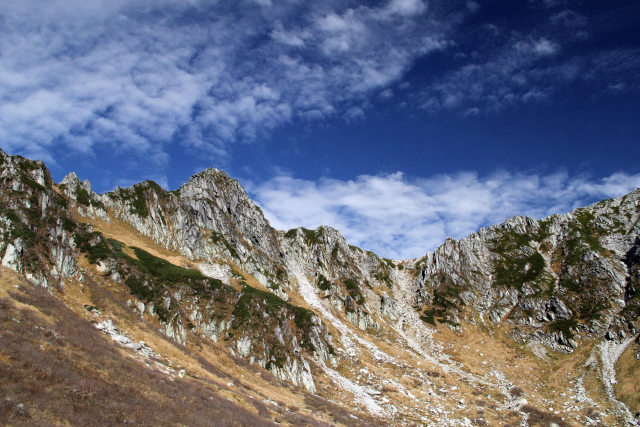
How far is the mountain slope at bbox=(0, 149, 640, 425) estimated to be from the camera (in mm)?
49125

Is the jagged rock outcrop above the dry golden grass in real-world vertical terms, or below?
above

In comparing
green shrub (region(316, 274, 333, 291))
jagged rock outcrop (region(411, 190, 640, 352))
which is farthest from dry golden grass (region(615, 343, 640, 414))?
green shrub (region(316, 274, 333, 291))

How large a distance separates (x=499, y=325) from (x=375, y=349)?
47449 millimetres

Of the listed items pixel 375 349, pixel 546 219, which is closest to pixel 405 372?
pixel 375 349

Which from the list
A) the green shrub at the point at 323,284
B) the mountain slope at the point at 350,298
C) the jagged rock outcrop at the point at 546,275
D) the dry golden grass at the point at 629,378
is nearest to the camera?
the mountain slope at the point at 350,298

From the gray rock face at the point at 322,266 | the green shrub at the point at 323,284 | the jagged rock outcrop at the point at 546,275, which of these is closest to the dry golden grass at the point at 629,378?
the gray rock face at the point at 322,266

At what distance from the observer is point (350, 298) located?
359ft

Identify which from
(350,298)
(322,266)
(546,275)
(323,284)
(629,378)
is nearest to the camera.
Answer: (629,378)

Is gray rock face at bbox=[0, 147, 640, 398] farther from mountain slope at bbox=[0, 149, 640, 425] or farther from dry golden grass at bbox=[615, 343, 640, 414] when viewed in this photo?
dry golden grass at bbox=[615, 343, 640, 414]

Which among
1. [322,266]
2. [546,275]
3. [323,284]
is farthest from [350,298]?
[546,275]

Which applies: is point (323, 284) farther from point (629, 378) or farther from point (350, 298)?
point (629, 378)

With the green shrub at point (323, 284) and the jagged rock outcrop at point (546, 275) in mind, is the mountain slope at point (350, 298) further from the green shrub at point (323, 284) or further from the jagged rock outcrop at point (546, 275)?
the green shrub at point (323, 284)

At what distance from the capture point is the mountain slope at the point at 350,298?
4912 cm

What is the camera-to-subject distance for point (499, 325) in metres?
102
